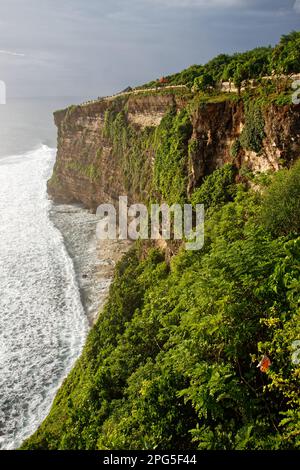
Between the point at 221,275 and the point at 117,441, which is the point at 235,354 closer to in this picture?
the point at 221,275

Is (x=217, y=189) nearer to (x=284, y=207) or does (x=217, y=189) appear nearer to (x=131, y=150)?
(x=284, y=207)

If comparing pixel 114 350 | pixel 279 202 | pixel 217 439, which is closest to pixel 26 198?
pixel 114 350

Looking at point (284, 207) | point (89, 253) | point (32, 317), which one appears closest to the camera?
point (284, 207)

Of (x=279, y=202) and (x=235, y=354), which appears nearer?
(x=235, y=354)

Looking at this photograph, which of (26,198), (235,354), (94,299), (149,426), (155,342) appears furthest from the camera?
(26,198)

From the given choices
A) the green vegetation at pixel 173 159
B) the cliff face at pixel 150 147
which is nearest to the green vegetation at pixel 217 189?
the cliff face at pixel 150 147

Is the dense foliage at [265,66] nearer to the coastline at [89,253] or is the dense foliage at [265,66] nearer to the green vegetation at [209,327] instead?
the green vegetation at [209,327]

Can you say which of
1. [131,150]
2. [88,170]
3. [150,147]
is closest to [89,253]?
[131,150]
